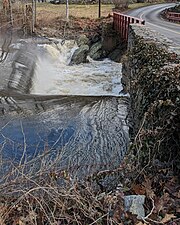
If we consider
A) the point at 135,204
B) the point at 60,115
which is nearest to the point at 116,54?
the point at 60,115

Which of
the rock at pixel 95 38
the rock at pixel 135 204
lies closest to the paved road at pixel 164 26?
the rock at pixel 95 38

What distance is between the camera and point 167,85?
515 cm

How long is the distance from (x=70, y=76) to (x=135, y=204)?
15.5 m

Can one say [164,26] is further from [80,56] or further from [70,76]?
[70,76]

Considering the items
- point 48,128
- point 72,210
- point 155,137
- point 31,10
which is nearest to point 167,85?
point 155,137

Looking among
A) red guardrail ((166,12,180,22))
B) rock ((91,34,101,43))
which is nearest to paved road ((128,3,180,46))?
red guardrail ((166,12,180,22))

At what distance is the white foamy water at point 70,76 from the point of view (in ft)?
51.7

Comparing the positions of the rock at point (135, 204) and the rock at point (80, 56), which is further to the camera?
the rock at point (80, 56)

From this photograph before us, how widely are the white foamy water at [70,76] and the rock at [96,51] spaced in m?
0.87

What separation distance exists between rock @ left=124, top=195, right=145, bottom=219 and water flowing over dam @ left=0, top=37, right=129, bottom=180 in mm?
1289

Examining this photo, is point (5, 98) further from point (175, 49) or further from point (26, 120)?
point (175, 49)

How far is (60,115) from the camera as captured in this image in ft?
36.6

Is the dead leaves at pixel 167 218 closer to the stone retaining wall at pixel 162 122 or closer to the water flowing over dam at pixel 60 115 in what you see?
the stone retaining wall at pixel 162 122

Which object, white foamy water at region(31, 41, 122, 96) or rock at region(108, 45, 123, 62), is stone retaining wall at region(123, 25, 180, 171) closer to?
white foamy water at region(31, 41, 122, 96)
